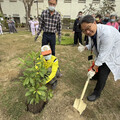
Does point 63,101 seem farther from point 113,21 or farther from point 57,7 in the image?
point 57,7

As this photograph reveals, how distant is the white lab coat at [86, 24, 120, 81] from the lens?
61.0 inches

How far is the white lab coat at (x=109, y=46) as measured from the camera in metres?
1.55

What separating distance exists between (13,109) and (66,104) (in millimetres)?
1067

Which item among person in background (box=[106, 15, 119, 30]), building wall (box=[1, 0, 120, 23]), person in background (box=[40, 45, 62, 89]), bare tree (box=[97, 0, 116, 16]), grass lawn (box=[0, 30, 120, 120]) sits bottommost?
grass lawn (box=[0, 30, 120, 120])

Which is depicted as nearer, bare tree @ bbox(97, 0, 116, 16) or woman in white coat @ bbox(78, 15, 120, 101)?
woman in white coat @ bbox(78, 15, 120, 101)

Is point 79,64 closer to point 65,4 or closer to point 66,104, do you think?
point 66,104

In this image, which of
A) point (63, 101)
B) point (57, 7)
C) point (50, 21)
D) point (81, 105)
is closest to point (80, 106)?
→ point (81, 105)

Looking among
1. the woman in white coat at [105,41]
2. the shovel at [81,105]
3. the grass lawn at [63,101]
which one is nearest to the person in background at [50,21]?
the grass lawn at [63,101]

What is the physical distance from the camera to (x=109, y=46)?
1.56 meters

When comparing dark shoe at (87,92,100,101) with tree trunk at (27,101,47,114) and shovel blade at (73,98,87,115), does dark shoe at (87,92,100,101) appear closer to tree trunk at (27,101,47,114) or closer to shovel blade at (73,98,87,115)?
shovel blade at (73,98,87,115)

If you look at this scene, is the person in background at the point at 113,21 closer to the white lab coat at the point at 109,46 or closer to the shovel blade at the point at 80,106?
the white lab coat at the point at 109,46

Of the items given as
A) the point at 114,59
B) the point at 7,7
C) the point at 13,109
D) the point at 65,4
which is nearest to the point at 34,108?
the point at 13,109

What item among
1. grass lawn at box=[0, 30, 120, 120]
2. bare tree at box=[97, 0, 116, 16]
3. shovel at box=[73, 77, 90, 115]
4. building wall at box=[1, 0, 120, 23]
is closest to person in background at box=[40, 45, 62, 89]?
grass lawn at box=[0, 30, 120, 120]

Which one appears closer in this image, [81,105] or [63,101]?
[81,105]
